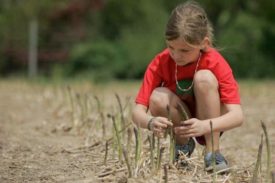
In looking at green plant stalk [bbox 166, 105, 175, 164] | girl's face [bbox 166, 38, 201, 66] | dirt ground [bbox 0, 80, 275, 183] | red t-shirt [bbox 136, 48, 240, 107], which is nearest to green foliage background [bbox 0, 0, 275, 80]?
dirt ground [bbox 0, 80, 275, 183]

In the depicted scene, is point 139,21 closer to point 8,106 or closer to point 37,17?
point 37,17

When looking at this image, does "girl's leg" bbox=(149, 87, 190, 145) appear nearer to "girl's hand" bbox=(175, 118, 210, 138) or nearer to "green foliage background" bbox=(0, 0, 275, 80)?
"girl's hand" bbox=(175, 118, 210, 138)

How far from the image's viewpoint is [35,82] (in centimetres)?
995

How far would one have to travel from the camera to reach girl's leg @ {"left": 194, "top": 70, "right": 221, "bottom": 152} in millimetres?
2549

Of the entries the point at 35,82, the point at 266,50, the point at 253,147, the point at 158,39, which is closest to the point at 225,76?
the point at 253,147

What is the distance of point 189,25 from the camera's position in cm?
251

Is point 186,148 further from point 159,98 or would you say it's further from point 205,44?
point 205,44

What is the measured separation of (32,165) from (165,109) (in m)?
0.68

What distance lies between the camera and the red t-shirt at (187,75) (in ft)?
8.48

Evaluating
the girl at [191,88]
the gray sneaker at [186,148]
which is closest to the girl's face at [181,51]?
the girl at [191,88]

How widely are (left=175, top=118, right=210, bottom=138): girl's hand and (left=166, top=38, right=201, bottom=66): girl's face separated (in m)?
0.28

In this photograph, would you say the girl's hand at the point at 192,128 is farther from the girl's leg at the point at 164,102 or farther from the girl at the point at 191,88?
the girl's leg at the point at 164,102

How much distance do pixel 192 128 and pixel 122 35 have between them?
15292mm

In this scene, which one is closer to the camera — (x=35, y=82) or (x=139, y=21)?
(x=35, y=82)
